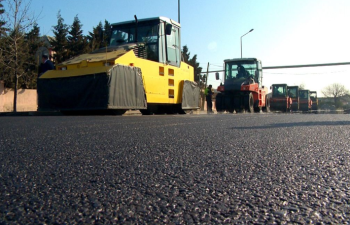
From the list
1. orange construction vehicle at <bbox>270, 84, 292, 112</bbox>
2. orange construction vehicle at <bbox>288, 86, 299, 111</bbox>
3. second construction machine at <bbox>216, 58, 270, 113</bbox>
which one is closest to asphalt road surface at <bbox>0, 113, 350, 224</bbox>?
second construction machine at <bbox>216, 58, 270, 113</bbox>

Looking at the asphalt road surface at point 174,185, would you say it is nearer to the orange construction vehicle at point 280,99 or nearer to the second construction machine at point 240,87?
the second construction machine at point 240,87

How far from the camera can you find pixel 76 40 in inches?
1308

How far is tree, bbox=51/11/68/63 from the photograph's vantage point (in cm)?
3163

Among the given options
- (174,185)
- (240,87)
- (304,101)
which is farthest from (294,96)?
(174,185)

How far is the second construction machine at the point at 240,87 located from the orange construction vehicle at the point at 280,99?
9.11 m

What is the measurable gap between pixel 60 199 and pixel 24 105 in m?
26.0

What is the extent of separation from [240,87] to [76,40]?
20.3 m

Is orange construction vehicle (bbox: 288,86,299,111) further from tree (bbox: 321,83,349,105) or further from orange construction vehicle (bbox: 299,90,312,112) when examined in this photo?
tree (bbox: 321,83,349,105)

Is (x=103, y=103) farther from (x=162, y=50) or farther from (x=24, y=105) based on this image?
(x=24, y=105)

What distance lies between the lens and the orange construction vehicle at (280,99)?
28.6 meters

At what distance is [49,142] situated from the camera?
3711mm

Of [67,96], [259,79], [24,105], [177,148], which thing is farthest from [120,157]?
[24,105]

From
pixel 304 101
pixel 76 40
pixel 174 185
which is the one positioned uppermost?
pixel 76 40

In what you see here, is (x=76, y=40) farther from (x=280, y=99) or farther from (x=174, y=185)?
(x=174, y=185)
